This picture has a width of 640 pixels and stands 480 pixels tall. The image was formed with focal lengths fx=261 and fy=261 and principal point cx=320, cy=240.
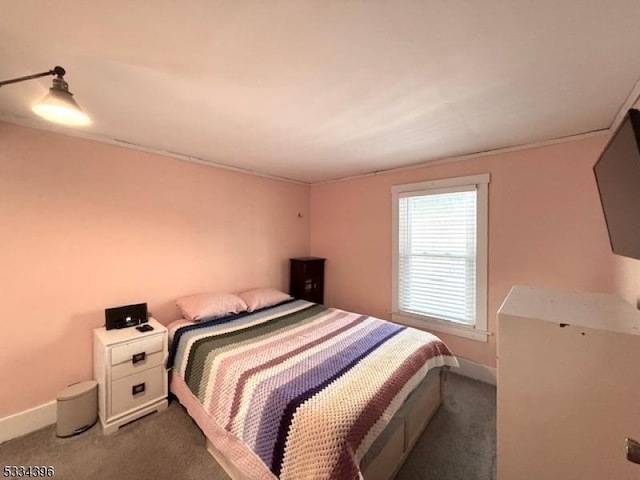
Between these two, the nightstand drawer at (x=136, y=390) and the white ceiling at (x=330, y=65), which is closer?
the white ceiling at (x=330, y=65)

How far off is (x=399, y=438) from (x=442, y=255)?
186 centimetres

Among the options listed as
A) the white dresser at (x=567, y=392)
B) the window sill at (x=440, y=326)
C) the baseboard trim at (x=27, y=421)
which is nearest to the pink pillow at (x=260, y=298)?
the window sill at (x=440, y=326)

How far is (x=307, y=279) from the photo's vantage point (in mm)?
3729

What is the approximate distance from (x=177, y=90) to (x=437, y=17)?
1.38 m

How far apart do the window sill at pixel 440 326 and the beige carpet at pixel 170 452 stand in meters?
0.71

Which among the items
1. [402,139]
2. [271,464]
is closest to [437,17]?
[402,139]

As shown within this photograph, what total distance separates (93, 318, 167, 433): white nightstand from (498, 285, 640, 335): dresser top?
2.50 meters

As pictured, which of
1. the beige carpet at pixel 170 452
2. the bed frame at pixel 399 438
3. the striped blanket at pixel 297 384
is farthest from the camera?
the beige carpet at pixel 170 452

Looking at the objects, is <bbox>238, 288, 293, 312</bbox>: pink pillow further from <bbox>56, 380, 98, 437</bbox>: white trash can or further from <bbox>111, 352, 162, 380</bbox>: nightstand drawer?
<bbox>56, 380, 98, 437</bbox>: white trash can

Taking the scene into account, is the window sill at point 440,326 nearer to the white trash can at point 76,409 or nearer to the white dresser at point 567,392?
the white dresser at point 567,392

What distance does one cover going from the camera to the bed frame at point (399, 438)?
4.84 ft

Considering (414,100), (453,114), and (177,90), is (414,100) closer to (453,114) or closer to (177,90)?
(453,114)

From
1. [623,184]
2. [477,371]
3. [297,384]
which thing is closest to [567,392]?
[623,184]

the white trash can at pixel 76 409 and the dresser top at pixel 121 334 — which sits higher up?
the dresser top at pixel 121 334
